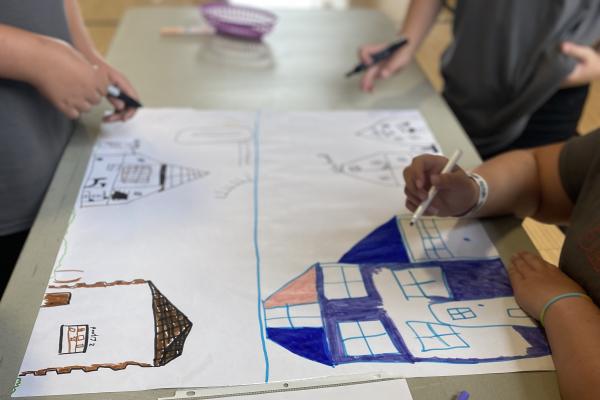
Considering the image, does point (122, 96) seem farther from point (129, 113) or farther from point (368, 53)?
point (368, 53)

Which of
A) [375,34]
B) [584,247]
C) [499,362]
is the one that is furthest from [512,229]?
[375,34]

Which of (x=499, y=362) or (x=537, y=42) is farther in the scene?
(x=537, y=42)

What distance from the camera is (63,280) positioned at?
1.77ft

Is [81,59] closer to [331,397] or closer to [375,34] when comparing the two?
[331,397]

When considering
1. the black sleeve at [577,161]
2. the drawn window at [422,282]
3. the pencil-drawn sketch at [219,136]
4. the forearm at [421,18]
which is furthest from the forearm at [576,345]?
the forearm at [421,18]

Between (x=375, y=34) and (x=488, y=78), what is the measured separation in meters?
0.28

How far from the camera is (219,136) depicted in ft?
2.63

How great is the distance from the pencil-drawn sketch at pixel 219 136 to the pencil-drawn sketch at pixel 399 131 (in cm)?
17

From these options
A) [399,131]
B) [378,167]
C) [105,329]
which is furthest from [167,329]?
[399,131]

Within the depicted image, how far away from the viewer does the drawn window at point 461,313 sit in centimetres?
53

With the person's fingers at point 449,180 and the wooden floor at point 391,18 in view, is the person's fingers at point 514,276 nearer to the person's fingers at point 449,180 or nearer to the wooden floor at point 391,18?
the person's fingers at point 449,180

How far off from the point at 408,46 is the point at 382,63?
2.5 inches

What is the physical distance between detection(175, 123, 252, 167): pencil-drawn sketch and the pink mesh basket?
1.06 feet

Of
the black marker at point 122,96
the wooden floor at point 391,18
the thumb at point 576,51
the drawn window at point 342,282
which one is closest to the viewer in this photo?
the drawn window at point 342,282
